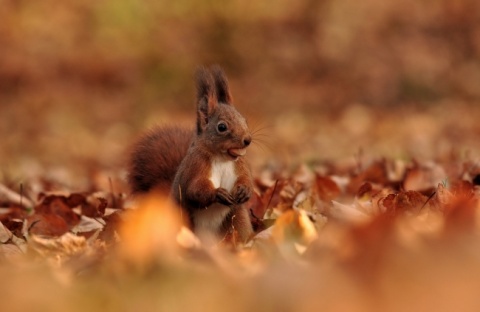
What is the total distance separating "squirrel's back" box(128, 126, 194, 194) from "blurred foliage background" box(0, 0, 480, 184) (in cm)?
809

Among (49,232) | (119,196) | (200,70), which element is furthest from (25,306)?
(119,196)

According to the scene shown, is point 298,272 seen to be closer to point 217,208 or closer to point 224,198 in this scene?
point 224,198

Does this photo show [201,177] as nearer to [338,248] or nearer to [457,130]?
[338,248]

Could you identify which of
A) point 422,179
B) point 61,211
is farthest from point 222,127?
point 422,179

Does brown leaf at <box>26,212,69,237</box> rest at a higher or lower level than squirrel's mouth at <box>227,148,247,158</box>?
lower

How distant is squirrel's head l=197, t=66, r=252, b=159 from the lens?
2.85 m

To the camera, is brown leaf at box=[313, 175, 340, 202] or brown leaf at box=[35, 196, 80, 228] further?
brown leaf at box=[313, 175, 340, 202]

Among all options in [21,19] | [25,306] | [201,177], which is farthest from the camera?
[21,19]

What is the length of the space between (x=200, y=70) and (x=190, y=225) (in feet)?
1.57

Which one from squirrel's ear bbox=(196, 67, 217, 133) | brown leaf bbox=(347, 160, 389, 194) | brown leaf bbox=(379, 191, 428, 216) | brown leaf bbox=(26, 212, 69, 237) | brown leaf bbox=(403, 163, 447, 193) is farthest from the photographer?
brown leaf bbox=(347, 160, 389, 194)

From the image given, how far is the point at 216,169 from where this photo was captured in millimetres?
2871

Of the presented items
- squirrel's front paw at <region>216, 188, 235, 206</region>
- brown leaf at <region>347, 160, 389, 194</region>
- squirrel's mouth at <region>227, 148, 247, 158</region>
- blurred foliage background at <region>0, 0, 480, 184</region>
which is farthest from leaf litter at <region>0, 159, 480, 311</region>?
blurred foliage background at <region>0, 0, 480, 184</region>

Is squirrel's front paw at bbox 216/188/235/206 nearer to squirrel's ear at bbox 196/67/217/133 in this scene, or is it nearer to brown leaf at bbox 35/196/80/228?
squirrel's ear at bbox 196/67/217/133

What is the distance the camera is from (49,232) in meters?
3.26
